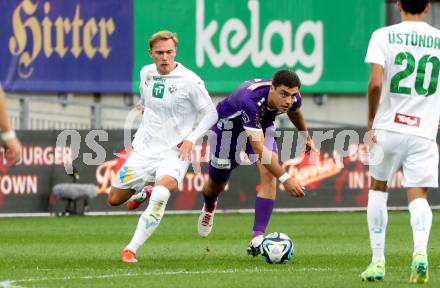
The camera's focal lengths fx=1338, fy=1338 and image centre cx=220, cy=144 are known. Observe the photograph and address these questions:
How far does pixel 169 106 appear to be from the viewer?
43.2ft

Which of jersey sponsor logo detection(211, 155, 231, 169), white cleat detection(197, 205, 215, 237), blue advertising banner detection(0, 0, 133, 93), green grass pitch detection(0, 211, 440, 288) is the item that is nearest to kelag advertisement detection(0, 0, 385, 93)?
blue advertising banner detection(0, 0, 133, 93)

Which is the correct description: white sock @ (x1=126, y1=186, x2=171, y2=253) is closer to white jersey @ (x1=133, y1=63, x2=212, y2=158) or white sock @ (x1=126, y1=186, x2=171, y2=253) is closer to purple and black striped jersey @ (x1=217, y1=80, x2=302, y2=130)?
white jersey @ (x1=133, y1=63, x2=212, y2=158)

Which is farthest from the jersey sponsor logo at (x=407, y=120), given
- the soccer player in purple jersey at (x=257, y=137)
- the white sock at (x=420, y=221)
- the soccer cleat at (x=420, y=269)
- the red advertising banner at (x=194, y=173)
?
the red advertising banner at (x=194, y=173)

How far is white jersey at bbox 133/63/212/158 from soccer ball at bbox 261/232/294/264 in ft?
4.47

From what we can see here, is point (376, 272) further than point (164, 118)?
No

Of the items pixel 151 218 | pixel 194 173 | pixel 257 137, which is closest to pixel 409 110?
pixel 257 137

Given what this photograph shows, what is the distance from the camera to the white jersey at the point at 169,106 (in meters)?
13.1

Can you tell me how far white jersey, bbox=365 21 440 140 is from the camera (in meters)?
10.1

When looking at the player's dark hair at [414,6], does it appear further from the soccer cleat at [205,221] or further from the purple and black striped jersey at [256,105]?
the soccer cleat at [205,221]

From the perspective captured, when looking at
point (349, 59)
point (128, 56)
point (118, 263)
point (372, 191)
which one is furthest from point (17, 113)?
point (372, 191)

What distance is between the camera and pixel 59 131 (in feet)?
75.5

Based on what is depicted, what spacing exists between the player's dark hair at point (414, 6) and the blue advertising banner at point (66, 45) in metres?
19.2

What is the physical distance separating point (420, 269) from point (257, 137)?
9.61 feet

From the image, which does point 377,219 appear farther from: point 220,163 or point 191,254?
point 220,163
